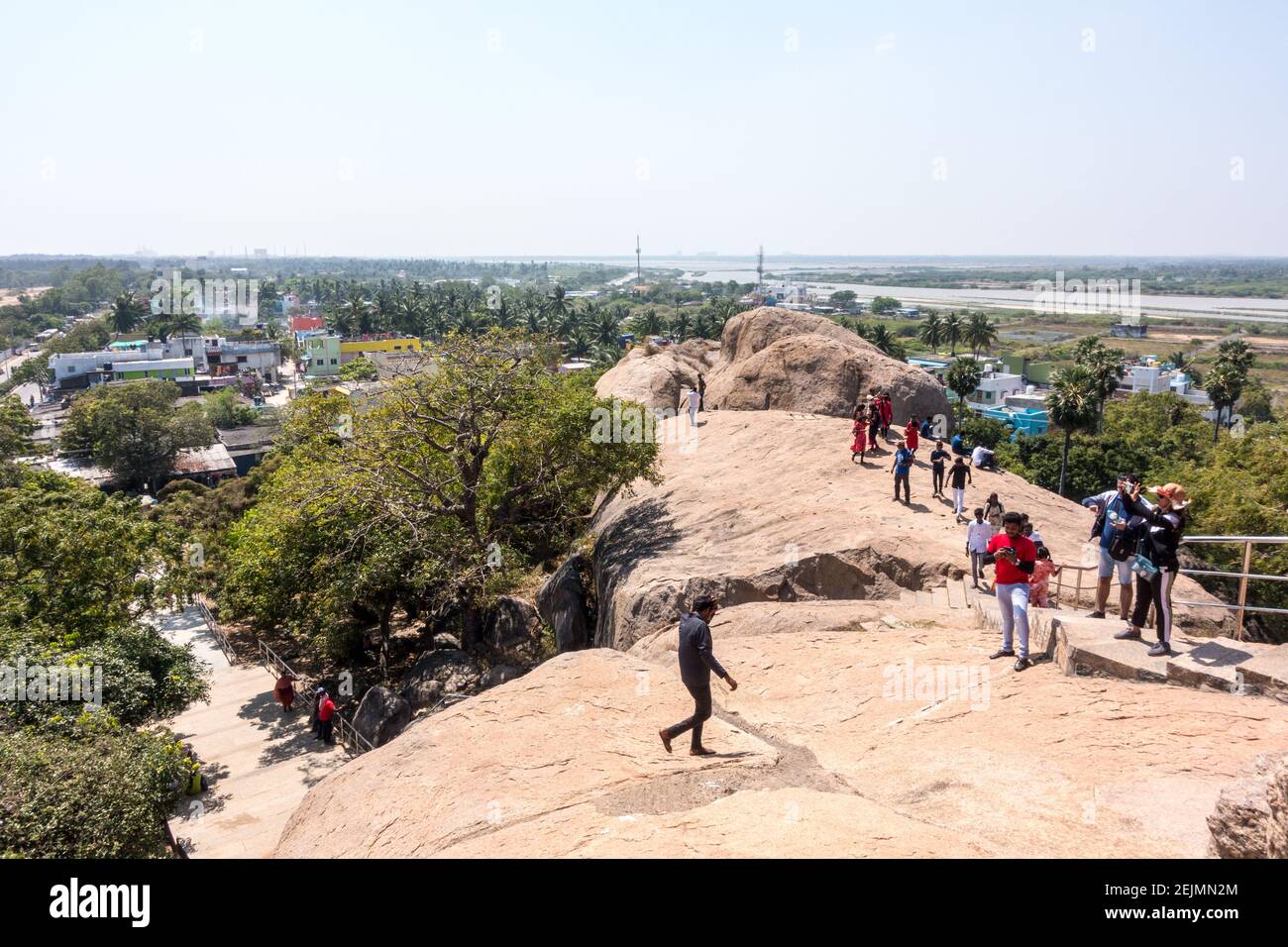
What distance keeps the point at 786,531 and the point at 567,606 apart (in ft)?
20.2

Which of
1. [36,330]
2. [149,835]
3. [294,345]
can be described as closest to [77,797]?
[149,835]

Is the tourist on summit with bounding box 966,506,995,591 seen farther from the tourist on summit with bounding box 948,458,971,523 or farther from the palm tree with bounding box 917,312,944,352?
the palm tree with bounding box 917,312,944,352

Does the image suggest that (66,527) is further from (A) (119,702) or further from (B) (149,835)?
(B) (149,835)

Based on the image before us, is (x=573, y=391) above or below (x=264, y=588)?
above

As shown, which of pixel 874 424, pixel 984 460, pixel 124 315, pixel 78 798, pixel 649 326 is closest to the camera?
pixel 78 798

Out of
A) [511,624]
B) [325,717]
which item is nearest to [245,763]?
[325,717]

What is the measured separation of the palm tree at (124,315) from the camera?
134625mm

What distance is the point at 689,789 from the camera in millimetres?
7184

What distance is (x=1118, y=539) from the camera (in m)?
9.20

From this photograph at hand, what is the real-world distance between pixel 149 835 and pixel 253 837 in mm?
4428

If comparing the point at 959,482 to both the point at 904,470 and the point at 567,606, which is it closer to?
the point at 904,470

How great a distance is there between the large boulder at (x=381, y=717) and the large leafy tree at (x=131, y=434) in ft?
177

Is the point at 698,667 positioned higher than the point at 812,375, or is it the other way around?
the point at 812,375

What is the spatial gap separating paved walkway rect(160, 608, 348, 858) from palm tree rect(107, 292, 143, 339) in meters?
135
